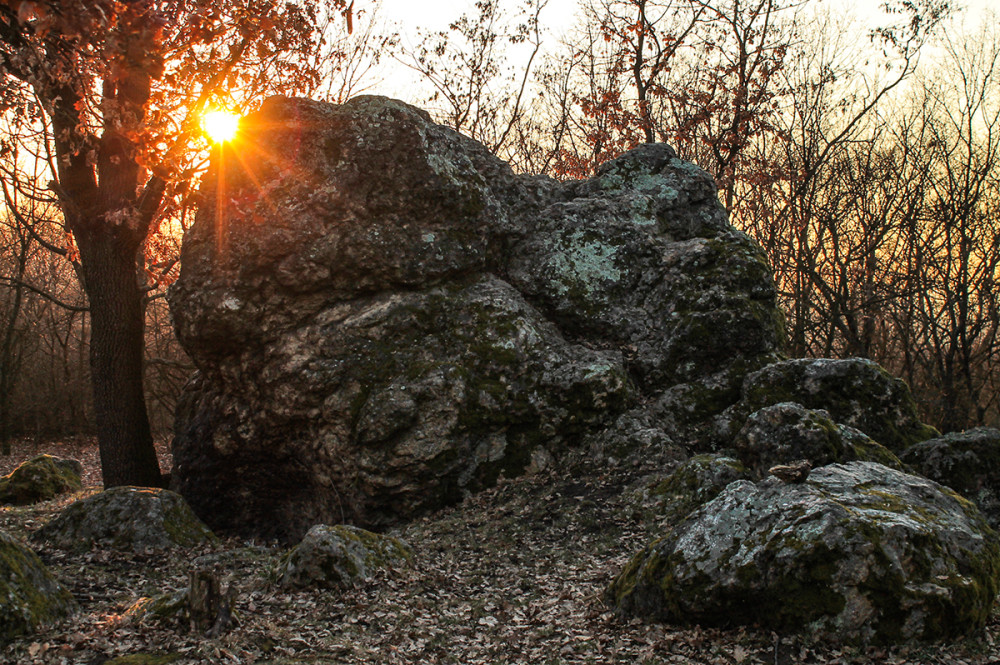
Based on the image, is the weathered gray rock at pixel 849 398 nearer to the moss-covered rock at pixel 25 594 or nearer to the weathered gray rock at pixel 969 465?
the weathered gray rock at pixel 969 465

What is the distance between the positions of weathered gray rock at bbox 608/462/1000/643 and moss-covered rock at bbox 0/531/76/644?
13.3ft

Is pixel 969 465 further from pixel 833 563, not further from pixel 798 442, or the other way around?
pixel 833 563

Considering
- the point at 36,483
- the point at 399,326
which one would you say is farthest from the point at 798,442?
the point at 36,483

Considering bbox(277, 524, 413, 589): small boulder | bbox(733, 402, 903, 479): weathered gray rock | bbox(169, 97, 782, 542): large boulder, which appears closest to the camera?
bbox(277, 524, 413, 589): small boulder

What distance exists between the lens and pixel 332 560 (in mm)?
5953

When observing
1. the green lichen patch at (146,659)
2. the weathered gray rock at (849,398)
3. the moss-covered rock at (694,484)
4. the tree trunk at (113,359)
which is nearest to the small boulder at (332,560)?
the green lichen patch at (146,659)

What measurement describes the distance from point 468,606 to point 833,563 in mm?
2875

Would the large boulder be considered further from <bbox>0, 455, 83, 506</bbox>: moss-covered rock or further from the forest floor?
<bbox>0, 455, 83, 506</bbox>: moss-covered rock

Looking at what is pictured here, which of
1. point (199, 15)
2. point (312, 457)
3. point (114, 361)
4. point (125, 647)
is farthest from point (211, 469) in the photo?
point (199, 15)

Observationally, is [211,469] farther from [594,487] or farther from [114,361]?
[594,487]

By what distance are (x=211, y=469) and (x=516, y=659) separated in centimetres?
617

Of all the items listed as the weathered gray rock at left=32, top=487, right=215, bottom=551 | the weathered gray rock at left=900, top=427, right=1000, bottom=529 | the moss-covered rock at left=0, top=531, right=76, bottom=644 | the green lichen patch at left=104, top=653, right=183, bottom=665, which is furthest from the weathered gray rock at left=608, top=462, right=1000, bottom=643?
the weathered gray rock at left=32, top=487, right=215, bottom=551

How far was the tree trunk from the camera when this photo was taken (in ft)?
34.6

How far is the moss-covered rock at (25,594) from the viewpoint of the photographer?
4477mm
